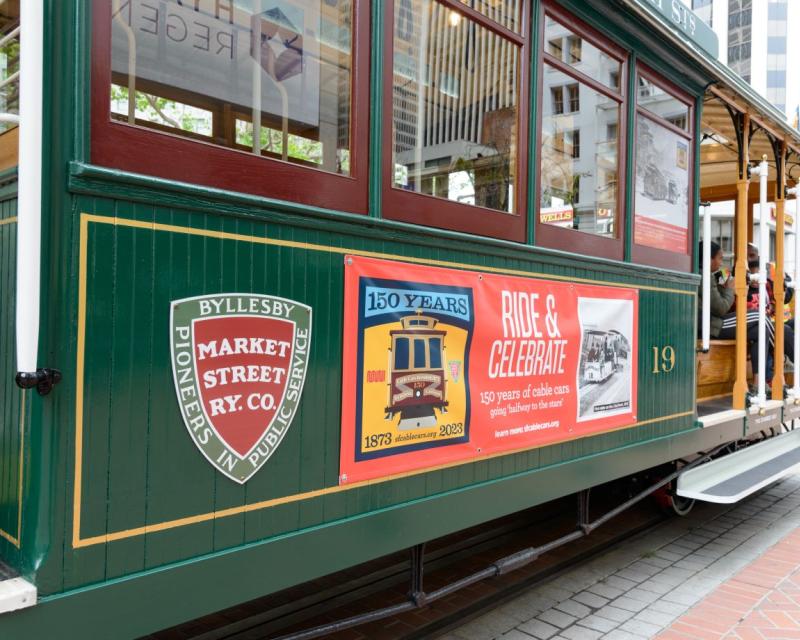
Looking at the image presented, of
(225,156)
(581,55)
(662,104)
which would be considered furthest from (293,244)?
(662,104)

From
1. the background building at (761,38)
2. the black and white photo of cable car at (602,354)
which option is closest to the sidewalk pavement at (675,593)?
the black and white photo of cable car at (602,354)

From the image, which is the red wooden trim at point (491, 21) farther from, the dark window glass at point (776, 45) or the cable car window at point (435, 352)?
the dark window glass at point (776, 45)

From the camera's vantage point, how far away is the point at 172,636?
3.26m

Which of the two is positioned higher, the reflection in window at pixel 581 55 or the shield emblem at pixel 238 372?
the reflection in window at pixel 581 55

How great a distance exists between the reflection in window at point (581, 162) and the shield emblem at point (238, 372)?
5.32 ft

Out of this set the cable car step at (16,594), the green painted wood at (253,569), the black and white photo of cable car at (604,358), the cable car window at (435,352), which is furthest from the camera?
the black and white photo of cable car at (604,358)

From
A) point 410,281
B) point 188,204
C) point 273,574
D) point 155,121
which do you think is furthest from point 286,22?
point 273,574

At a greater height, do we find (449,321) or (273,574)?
(449,321)

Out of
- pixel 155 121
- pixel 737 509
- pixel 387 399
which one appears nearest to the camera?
pixel 155 121

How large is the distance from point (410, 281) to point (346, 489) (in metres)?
0.77

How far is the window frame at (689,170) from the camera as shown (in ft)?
13.0

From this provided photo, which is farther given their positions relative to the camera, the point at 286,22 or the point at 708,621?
the point at 708,621

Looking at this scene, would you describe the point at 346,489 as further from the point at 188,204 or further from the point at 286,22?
the point at 286,22

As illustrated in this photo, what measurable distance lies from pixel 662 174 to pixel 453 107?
189 centimetres
